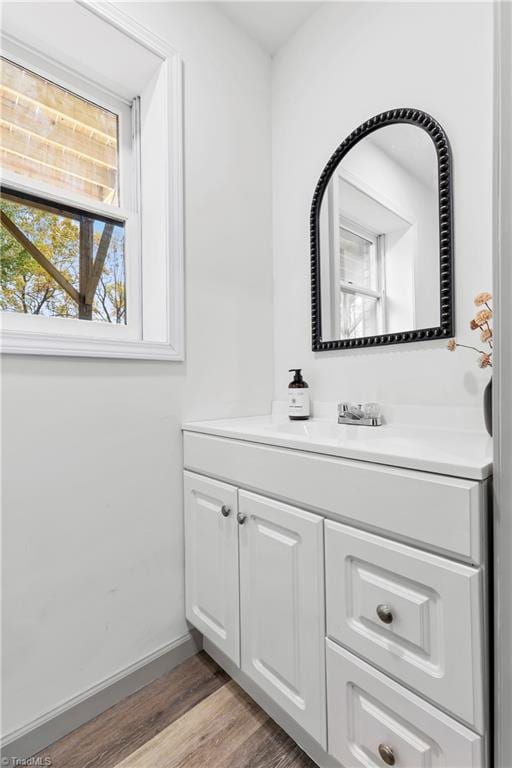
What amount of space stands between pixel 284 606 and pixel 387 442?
0.51 m

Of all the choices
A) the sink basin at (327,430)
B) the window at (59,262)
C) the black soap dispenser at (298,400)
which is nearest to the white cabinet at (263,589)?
the sink basin at (327,430)

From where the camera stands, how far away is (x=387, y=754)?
0.80 metres

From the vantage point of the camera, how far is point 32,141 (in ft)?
4.16

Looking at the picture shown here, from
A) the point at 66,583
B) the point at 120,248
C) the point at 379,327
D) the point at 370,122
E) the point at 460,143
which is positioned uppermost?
the point at 370,122

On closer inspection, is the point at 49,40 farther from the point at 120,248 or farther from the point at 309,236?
the point at 309,236

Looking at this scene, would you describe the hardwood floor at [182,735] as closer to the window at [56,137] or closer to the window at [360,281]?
the window at [360,281]

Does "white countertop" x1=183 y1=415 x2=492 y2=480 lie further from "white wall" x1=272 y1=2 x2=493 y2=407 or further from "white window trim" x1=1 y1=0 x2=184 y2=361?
"white window trim" x1=1 y1=0 x2=184 y2=361

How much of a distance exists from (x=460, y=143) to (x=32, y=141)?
1.36 m

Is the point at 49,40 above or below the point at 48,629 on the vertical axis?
above

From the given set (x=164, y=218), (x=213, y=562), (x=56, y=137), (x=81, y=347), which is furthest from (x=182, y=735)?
(x=56, y=137)

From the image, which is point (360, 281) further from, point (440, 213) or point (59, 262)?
point (59, 262)

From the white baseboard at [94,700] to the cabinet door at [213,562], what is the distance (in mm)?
136

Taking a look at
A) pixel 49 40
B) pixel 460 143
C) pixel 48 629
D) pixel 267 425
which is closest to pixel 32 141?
pixel 49 40

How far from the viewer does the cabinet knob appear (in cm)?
78
